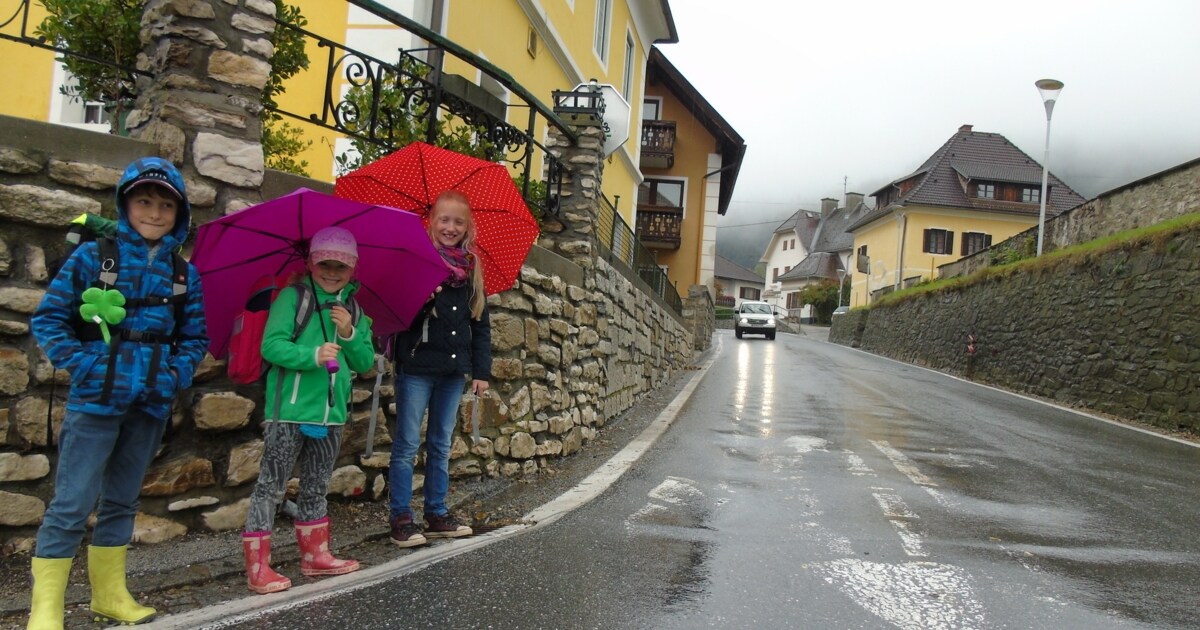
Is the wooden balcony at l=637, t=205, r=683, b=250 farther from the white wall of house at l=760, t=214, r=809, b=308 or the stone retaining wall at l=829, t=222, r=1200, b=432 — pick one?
the white wall of house at l=760, t=214, r=809, b=308

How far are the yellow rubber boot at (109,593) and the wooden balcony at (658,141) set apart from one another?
29.5m

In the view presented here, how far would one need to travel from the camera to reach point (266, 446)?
3.68m

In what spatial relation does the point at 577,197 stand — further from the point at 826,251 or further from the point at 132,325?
the point at 826,251

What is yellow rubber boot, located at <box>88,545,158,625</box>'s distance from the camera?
3164mm

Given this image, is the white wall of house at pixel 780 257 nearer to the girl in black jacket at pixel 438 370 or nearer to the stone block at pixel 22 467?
the girl in black jacket at pixel 438 370

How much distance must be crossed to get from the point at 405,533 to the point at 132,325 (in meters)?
1.90

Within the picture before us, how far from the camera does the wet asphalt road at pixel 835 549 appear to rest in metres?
3.63

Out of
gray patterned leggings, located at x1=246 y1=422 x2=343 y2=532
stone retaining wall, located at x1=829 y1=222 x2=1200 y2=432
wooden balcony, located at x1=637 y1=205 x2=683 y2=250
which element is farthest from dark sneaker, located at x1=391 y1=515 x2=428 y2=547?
wooden balcony, located at x1=637 y1=205 x2=683 y2=250

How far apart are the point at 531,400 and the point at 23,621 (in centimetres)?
409

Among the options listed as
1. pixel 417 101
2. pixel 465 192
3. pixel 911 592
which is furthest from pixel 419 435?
pixel 417 101

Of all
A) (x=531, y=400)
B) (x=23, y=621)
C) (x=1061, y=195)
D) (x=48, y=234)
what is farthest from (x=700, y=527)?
(x=1061, y=195)

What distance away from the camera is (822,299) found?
64.6 m

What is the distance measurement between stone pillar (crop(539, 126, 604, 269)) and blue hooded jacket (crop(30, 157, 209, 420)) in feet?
16.6

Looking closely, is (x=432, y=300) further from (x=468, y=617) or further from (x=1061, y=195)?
(x=1061, y=195)
